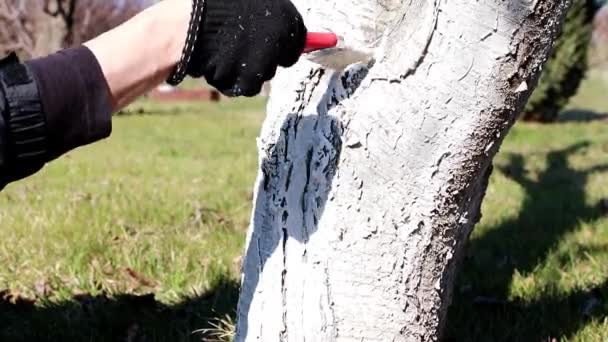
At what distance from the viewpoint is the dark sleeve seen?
43.7 inches

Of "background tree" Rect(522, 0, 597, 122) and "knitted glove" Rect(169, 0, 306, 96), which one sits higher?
"knitted glove" Rect(169, 0, 306, 96)

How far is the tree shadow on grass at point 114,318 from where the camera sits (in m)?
2.14

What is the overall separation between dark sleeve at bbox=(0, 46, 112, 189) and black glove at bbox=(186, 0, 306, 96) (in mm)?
154

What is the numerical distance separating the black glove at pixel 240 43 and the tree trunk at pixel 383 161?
0.22 meters

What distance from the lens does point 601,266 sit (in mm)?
2852

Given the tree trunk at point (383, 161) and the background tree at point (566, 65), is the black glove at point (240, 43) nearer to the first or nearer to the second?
the tree trunk at point (383, 161)

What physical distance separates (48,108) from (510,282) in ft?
6.27

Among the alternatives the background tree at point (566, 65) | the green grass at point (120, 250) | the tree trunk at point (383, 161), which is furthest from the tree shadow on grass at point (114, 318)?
the background tree at point (566, 65)

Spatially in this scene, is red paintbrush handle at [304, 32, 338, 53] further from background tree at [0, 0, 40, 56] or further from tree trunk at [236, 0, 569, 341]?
background tree at [0, 0, 40, 56]

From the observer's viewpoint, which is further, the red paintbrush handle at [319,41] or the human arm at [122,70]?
the red paintbrush handle at [319,41]

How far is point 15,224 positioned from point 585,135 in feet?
22.1

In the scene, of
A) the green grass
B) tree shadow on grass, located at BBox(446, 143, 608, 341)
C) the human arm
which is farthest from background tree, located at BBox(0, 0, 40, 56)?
the human arm

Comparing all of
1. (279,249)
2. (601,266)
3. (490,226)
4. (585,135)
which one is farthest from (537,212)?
(585,135)

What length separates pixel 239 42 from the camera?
1221 mm
